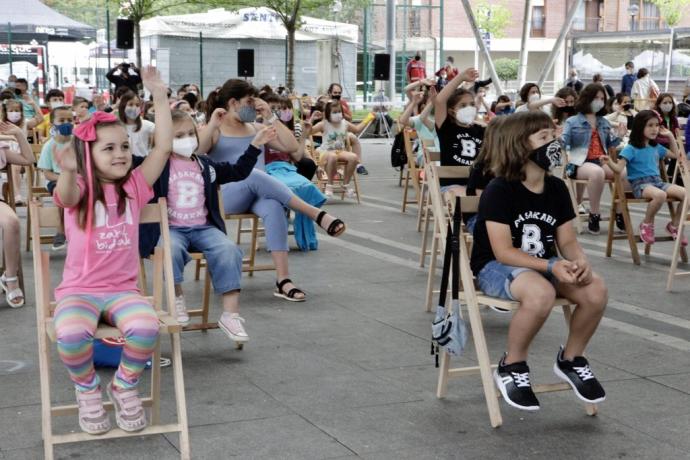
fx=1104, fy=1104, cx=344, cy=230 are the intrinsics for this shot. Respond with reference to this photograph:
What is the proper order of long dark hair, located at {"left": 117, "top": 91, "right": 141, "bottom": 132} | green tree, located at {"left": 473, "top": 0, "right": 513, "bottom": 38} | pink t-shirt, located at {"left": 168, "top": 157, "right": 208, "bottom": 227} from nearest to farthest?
pink t-shirt, located at {"left": 168, "top": 157, "right": 208, "bottom": 227} < long dark hair, located at {"left": 117, "top": 91, "right": 141, "bottom": 132} < green tree, located at {"left": 473, "top": 0, "right": 513, "bottom": 38}

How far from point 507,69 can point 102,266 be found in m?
61.2

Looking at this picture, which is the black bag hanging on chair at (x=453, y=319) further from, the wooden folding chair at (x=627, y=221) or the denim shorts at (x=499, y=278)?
the wooden folding chair at (x=627, y=221)

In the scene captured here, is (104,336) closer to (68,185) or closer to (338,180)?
(68,185)

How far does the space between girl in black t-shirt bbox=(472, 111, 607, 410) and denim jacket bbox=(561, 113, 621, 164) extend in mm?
6231

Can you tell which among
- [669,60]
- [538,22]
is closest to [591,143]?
[669,60]

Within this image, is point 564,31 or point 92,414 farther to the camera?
point 564,31

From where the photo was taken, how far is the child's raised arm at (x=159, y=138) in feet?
16.1

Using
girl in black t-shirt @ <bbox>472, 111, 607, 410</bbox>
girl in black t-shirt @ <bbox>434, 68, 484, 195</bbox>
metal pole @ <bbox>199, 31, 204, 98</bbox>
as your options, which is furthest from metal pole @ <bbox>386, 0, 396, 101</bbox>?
girl in black t-shirt @ <bbox>472, 111, 607, 410</bbox>

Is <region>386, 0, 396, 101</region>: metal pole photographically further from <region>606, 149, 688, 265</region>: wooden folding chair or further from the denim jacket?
<region>606, 149, 688, 265</region>: wooden folding chair

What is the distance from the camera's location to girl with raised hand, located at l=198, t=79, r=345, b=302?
784 cm

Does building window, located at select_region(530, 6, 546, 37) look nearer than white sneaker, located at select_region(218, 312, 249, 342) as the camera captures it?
No

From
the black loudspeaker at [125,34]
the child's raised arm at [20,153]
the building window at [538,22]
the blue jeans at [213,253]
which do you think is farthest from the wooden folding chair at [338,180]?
the building window at [538,22]

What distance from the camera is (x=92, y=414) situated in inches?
171

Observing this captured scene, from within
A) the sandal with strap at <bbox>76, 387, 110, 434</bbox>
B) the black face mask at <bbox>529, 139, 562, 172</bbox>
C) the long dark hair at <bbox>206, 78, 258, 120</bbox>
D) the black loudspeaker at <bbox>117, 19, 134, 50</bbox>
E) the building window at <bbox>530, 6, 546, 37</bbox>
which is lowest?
the sandal with strap at <bbox>76, 387, 110, 434</bbox>
